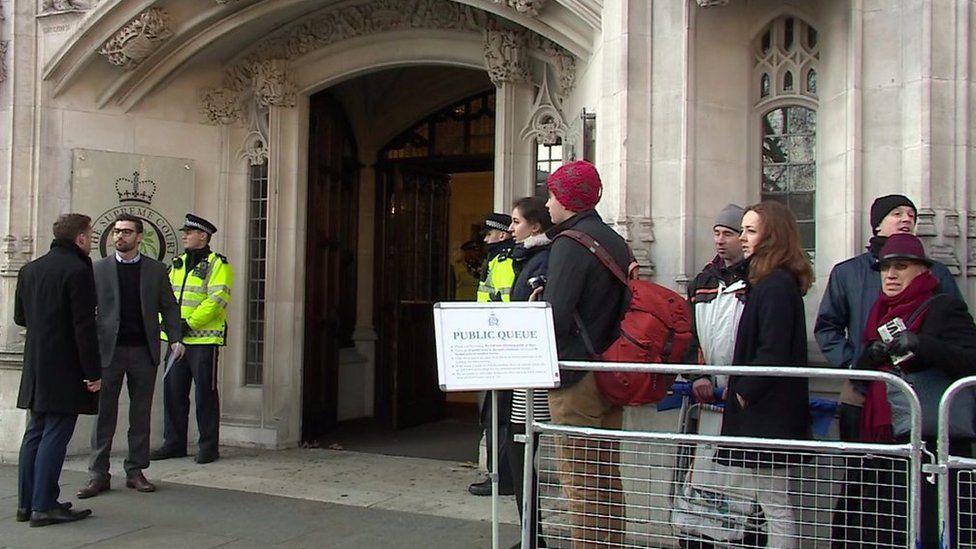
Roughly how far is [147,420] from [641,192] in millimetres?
3848

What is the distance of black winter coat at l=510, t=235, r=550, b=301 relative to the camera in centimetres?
516

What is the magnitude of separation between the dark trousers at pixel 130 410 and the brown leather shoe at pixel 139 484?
3cm

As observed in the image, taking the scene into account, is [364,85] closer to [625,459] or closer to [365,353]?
[365,353]

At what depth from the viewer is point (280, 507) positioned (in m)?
6.48

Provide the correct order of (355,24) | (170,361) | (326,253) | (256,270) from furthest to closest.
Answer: (326,253) < (256,270) < (355,24) < (170,361)

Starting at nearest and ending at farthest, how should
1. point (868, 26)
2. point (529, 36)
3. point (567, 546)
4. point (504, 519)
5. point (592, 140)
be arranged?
1. point (567, 546)
2. point (868, 26)
3. point (504, 519)
4. point (592, 140)
5. point (529, 36)

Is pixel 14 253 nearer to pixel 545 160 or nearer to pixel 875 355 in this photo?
pixel 545 160

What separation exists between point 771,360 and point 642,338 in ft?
1.87

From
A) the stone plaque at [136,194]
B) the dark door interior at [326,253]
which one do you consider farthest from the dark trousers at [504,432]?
the stone plaque at [136,194]

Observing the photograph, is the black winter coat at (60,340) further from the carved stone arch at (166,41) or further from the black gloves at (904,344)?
the black gloves at (904,344)

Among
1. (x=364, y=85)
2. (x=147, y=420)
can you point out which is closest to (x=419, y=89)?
(x=364, y=85)

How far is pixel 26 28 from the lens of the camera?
27.9 ft

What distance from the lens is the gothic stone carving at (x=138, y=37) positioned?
8.25 meters

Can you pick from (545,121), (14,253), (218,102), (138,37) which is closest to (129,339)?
(14,253)
